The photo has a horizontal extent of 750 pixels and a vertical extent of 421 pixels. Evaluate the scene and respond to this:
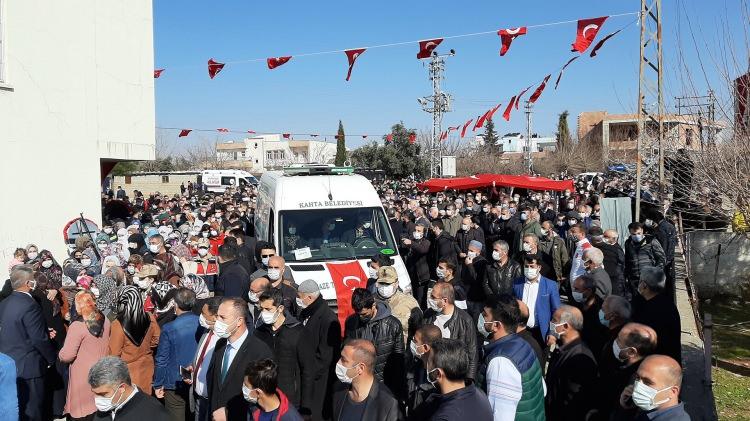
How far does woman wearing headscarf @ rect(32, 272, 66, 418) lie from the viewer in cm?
775

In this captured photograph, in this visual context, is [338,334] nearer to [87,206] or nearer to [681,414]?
[681,414]

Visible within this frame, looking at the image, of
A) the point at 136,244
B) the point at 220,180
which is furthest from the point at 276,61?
the point at 220,180

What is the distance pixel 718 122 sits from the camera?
33.8ft

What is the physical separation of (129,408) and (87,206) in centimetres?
1594

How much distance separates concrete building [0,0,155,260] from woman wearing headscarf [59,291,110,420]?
39.7 ft

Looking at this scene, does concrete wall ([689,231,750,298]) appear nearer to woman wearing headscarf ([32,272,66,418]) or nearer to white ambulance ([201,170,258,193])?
woman wearing headscarf ([32,272,66,418])

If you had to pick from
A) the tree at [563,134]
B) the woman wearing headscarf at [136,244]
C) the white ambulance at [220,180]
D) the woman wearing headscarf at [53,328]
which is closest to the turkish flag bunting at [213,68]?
the woman wearing headscarf at [136,244]

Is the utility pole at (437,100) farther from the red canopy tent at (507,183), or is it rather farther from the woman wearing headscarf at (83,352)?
the woman wearing headscarf at (83,352)

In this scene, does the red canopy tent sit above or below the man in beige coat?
above

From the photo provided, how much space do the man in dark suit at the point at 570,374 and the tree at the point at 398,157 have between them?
4819cm

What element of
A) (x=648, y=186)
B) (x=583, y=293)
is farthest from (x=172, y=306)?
(x=648, y=186)

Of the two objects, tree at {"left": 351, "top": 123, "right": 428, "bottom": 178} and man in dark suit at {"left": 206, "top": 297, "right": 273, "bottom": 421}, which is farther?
tree at {"left": 351, "top": 123, "right": 428, "bottom": 178}

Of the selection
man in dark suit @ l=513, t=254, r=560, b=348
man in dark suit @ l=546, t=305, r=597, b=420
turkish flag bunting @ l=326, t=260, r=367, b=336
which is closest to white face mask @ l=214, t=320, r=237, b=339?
man in dark suit @ l=546, t=305, r=597, b=420

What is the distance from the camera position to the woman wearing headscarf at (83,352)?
6.50 meters
